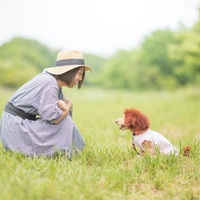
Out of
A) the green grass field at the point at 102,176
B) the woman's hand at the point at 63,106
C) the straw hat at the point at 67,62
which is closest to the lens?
the green grass field at the point at 102,176

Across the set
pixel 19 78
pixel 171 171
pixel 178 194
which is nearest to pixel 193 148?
pixel 171 171

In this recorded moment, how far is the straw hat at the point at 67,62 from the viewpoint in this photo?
4.36 meters

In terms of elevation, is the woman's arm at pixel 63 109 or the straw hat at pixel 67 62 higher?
the straw hat at pixel 67 62

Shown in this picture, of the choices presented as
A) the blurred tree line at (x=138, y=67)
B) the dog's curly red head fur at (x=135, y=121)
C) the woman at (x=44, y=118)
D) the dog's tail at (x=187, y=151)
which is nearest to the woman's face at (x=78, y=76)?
the woman at (x=44, y=118)

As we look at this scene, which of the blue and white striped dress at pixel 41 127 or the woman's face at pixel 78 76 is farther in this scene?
the woman's face at pixel 78 76

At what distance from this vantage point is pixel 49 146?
13.7 feet

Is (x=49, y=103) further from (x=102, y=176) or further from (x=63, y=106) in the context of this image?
(x=102, y=176)

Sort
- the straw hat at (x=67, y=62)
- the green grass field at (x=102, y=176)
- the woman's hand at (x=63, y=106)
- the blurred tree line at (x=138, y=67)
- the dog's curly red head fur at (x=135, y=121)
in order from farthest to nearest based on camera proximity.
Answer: the blurred tree line at (x=138, y=67) < the straw hat at (x=67, y=62) < the woman's hand at (x=63, y=106) < the dog's curly red head fur at (x=135, y=121) < the green grass field at (x=102, y=176)

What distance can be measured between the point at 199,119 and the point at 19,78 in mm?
26819

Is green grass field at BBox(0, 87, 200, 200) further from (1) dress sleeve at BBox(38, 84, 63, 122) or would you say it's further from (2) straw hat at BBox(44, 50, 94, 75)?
(2) straw hat at BBox(44, 50, 94, 75)

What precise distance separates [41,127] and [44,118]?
Result: 0.13m

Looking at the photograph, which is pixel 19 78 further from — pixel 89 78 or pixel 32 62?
pixel 89 78

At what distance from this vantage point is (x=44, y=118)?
414 centimetres

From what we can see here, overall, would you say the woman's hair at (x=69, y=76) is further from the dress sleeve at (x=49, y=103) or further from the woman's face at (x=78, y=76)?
the dress sleeve at (x=49, y=103)
